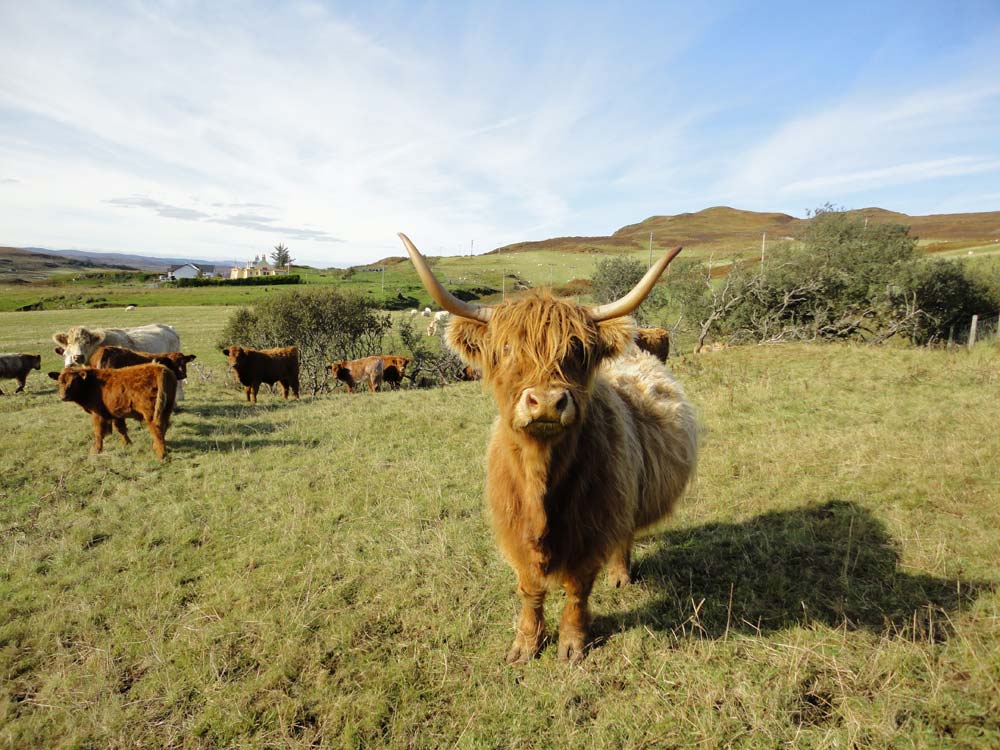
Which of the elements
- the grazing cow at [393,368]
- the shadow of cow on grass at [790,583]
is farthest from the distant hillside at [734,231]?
the shadow of cow on grass at [790,583]

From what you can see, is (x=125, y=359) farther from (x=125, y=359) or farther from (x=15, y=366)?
(x=15, y=366)

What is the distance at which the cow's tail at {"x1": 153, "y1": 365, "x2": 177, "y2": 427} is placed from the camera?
7.44 m

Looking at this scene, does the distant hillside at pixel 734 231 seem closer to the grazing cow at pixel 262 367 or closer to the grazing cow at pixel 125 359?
the grazing cow at pixel 262 367

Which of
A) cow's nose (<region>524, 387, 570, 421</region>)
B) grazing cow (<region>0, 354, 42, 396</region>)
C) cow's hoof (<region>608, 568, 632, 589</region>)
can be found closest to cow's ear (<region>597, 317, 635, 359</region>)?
cow's nose (<region>524, 387, 570, 421</region>)

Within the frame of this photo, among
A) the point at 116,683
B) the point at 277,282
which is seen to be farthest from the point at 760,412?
the point at 277,282

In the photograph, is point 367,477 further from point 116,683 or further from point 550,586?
point 550,586

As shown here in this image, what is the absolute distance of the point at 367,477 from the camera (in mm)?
6512

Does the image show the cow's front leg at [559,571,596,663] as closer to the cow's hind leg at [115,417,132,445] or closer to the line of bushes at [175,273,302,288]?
the cow's hind leg at [115,417,132,445]

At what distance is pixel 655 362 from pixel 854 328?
19949 millimetres

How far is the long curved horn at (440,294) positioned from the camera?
257cm

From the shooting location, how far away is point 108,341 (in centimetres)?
1398

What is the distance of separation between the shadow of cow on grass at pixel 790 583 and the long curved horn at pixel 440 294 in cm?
252

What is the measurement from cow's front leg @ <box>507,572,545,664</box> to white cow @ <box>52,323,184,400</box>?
11677mm

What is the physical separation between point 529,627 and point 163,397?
7.10m
